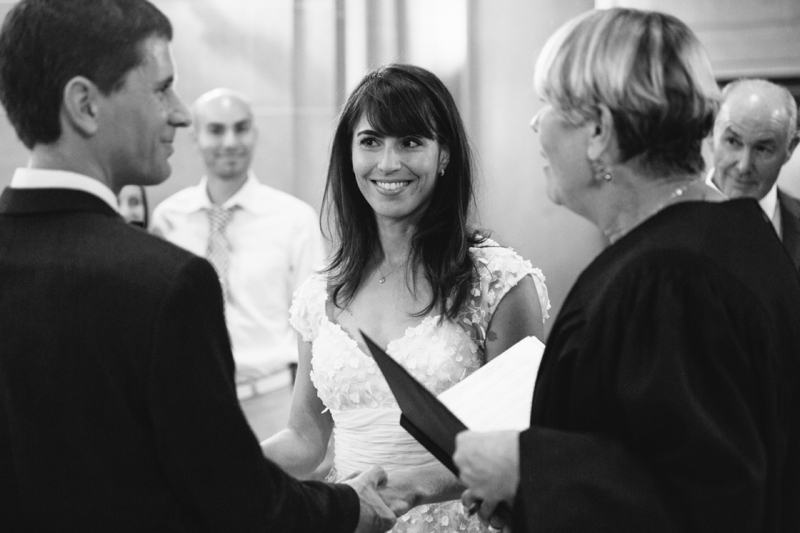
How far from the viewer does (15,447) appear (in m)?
1.47

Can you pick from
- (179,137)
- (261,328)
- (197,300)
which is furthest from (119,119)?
(179,137)

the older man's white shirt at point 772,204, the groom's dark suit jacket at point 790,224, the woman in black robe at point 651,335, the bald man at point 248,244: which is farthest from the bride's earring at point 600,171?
the bald man at point 248,244

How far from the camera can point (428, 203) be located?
2.54 m

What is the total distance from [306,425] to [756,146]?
245 cm

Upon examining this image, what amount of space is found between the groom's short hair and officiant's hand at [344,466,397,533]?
3.16 ft

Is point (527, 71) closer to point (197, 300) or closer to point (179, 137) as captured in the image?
point (179, 137)

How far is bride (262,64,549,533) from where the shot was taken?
242 centimetres

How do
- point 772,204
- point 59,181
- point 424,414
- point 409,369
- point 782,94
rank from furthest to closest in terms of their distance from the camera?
point 782,94 → point 772,204 → point 409,369 → point 424,414 → point 59,181

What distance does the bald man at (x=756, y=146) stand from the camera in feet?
12.9

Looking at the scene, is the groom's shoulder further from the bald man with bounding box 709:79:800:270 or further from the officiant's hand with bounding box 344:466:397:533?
the bald man with bounding box 709:79:800:270

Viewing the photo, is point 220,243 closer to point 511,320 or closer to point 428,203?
point 428,203

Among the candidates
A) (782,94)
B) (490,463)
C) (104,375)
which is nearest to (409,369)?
(490,463)

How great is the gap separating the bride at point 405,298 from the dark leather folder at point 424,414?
525 millimetres

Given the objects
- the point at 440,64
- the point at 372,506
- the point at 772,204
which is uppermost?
the point at 440,64
